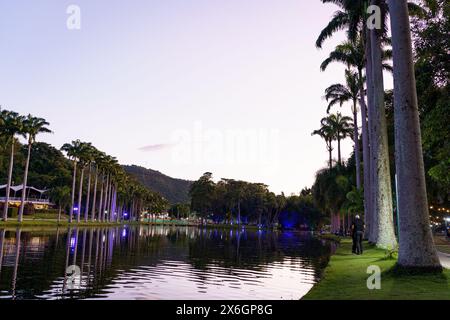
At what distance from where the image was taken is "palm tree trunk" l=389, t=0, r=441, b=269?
15.1 meters

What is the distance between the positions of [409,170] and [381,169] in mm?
11532

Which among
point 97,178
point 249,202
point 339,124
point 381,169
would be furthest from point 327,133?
point 249,202

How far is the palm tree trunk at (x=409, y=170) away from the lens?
15062 mm

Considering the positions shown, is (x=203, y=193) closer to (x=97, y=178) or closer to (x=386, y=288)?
(x=97, y=178)

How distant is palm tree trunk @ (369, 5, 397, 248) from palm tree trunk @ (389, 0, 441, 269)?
33.9 ft

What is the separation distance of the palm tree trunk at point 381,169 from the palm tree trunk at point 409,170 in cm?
1032

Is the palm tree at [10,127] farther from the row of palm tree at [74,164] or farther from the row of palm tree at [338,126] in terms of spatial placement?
the row of palm tree at [338,126]

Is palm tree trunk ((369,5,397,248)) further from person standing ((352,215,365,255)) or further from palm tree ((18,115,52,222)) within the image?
palm tree ((18,115,52,222))

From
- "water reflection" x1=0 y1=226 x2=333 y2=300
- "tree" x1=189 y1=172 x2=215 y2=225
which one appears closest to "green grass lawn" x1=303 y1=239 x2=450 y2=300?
"water reflection" x1=0 y1=226 x2=333 y2=300

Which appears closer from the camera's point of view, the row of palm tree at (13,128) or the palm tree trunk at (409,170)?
the palm tree trunk at (409,170)

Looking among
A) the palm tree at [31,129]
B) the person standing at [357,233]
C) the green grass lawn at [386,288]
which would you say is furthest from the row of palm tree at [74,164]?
the green grass lawn at [386,288]
